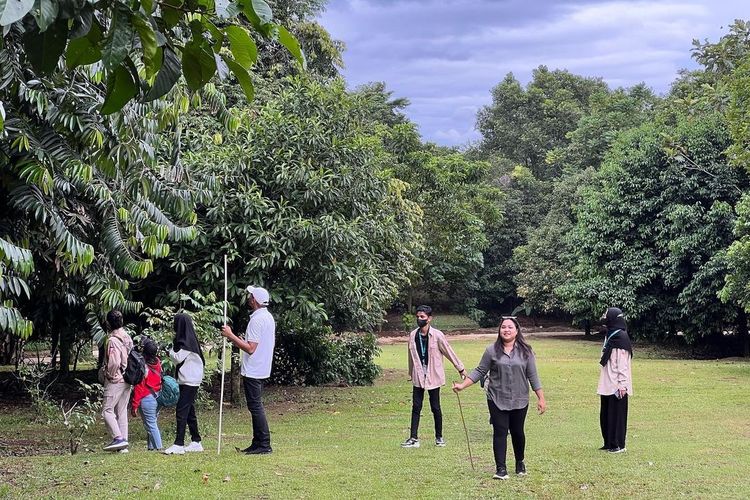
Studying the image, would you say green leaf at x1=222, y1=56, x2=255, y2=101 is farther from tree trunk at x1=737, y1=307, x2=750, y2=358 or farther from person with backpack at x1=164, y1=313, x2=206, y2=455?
tree trunk at x1=737, y1=307, x2=750, y2=358

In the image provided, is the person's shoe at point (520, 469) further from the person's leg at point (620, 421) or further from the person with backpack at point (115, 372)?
the person with backpack at point (115, 372)

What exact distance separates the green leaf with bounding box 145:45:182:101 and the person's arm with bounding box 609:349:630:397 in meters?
7.96

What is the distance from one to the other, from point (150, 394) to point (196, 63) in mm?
7442

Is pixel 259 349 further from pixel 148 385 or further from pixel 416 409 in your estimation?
pixel 416 409

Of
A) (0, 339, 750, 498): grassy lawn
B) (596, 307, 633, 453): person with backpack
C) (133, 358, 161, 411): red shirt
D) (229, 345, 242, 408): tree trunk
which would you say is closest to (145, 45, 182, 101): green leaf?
(0, 339, 750, 498): grassy lawn

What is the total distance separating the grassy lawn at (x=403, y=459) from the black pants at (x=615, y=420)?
254 millimetres

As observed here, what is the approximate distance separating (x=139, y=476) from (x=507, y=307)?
43691 mm

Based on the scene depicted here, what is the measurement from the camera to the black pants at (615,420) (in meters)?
9.70

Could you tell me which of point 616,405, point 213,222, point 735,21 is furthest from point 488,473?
point 735,21

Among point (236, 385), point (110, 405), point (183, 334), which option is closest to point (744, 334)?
point (236, 385)

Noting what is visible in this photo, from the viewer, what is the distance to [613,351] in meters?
9.74

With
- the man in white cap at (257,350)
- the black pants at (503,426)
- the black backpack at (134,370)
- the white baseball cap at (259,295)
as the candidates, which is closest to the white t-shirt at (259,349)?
the man in white cap at (257,350)

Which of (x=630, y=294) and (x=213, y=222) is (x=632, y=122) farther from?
(x=213, y=222)

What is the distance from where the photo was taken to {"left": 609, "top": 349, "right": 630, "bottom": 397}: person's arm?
972cm
